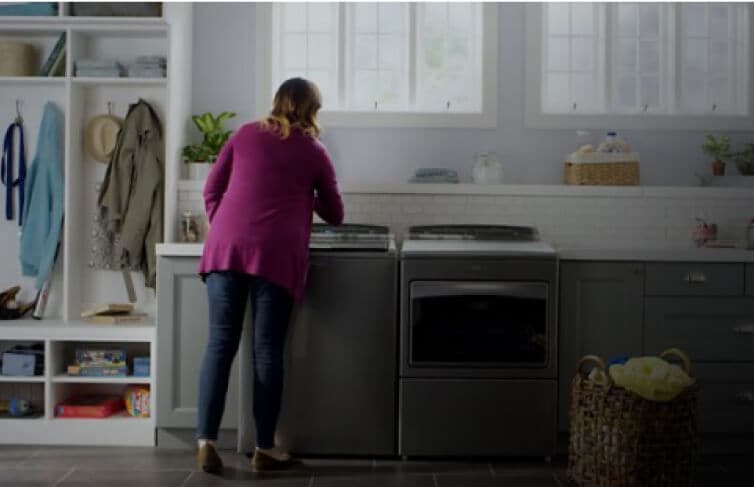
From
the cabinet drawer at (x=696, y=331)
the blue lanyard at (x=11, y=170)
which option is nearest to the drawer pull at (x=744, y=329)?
the cabinet drawer at (x=696, y=331)

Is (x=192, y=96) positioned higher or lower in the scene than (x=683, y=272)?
higher

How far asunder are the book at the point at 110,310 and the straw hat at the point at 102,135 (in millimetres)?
714

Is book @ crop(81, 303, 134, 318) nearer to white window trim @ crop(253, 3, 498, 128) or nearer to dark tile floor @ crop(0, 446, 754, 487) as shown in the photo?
dark tile floor @ crop(0, 446, 754, 487)

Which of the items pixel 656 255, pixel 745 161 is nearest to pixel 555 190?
pixel 656 255

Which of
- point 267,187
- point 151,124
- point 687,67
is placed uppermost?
point 687,67

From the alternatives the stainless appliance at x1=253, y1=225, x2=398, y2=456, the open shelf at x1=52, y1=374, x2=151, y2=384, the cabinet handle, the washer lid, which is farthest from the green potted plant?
the open shelf at x1=52, y1=374, x2=151, y2=384

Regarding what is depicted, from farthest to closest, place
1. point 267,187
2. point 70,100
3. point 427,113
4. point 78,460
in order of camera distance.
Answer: point 427,113
point 70,100
point 78,460
point 267,187

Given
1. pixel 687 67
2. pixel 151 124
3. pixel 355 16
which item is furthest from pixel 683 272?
pixel 151 124

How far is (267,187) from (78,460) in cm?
141

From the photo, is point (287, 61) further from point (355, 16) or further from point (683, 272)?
point (683, 272)

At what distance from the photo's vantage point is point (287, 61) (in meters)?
5.12

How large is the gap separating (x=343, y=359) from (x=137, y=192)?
54.3 inches

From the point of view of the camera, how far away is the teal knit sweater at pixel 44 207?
181 inches

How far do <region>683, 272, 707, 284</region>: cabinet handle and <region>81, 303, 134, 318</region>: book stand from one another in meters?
2.54
